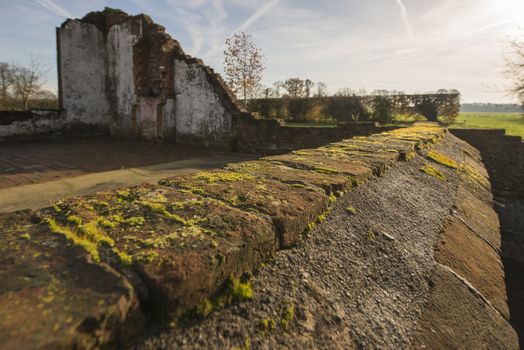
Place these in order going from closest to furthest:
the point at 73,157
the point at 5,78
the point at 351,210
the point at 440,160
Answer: the point at 351,210
the point at 440,160
the point at 73,157
the point at 5,78

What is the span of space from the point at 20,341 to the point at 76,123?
12.2m

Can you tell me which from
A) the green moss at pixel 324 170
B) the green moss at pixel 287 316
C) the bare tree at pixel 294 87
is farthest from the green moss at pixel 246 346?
the bare tree at pixel 294 87

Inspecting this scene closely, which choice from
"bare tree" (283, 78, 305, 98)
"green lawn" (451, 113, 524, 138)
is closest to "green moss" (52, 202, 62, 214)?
"green lawn" (451, 113, 524, 138)

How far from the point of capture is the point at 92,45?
1080cm

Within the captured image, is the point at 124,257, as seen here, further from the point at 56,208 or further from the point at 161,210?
the point at 56,208

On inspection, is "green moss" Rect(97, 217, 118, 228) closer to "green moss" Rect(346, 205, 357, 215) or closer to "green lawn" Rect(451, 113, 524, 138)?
"green moss" Rect(346, 205, 357, 215)

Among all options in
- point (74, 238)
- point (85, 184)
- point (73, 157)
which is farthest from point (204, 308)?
point (73, 157)

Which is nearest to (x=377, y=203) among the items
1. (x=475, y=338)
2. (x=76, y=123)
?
(x=475, y=338)

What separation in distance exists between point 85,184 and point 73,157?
2.80 m

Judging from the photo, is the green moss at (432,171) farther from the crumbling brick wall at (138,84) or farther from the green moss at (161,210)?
the crumbling brick wall at (138,84)

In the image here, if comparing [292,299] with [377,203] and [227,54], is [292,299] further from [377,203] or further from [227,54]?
[227,54]

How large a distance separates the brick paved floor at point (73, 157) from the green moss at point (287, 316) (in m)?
5.71

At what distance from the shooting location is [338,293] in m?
0.88

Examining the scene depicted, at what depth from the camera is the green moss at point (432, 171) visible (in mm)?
2572
